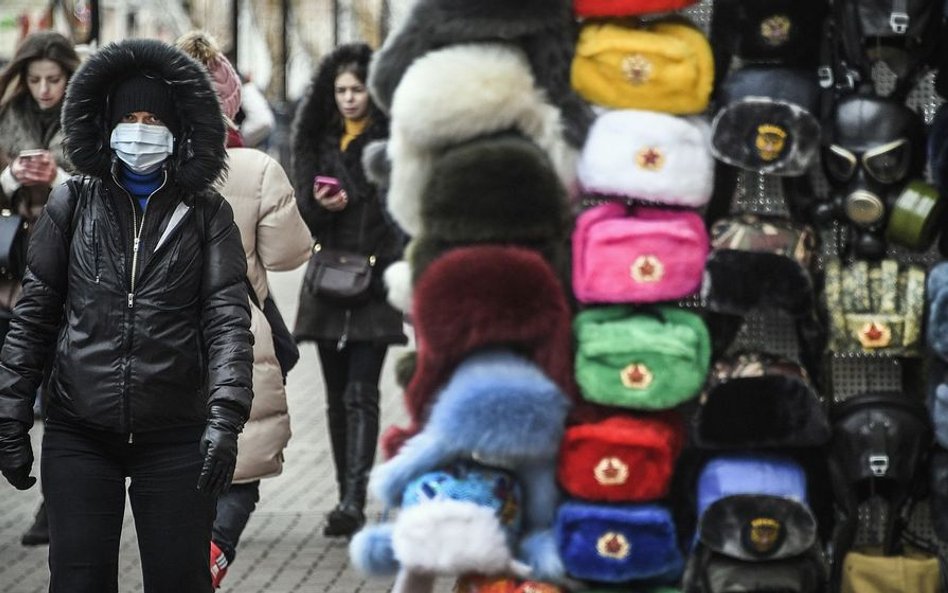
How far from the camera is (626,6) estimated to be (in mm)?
5750

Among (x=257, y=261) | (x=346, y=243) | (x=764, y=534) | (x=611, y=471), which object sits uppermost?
(x=257, y=261)

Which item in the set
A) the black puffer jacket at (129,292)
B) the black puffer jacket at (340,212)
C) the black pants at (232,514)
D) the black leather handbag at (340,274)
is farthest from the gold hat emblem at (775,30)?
the black leather handbag at (340,274)

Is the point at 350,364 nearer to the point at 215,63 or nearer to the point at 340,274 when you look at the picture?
the point at 340,274

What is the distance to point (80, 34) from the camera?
1560 centimetres

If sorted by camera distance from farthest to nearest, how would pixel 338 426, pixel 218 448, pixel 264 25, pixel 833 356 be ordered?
pixel 264 25, pixel 338 426, pixel 833 356, pixel 218 448

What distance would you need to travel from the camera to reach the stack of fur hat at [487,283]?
5.73 meters

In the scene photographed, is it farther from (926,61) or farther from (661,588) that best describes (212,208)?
(926,61)

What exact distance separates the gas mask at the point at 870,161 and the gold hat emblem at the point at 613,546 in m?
1.07

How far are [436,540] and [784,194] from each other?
1.44 m

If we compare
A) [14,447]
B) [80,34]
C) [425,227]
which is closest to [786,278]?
[425,227]

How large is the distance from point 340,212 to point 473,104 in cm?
314

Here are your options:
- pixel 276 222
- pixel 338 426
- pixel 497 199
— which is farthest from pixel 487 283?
pixel 338 426

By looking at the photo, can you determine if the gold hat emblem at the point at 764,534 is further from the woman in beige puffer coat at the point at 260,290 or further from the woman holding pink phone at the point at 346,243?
the woman holding pink phone at the point at 346,243

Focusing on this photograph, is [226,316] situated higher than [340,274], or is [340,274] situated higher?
[226,316]
